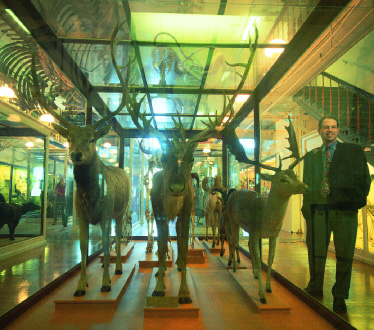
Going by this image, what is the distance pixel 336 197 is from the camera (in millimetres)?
2588

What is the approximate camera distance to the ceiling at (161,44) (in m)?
3.26

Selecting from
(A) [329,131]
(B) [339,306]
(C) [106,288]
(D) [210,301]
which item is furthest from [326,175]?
(C) [106,288]

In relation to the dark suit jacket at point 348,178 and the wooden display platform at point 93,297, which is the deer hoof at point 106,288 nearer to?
the wooden display platform at point 93,297

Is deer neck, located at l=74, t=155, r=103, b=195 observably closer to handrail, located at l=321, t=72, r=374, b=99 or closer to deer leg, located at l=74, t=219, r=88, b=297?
deer leg, located at l=74, t=219, r=88, b=297

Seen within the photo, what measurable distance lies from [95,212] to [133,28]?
7.30 feet

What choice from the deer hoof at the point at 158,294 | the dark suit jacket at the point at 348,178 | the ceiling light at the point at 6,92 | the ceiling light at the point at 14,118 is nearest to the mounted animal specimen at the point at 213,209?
the deer hoof at the point at 158,294

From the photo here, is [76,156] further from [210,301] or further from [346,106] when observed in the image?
[346,106]

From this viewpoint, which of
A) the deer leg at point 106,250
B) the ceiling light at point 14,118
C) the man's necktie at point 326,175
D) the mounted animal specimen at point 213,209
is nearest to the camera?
the man's necktie at point 326,175

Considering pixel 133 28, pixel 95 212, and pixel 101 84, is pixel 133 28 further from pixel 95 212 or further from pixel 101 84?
pixel 95 212

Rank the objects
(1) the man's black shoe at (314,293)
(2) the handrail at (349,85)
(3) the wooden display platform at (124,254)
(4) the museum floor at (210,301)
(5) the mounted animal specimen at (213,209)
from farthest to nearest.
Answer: (5) the mounted animal specimen at (213,209) < (3) the wooden display platform at (124,254) < (1) the man's black shoe at (314,293) < (4) the museum floor at (210,301) < (2) the handrail at (349,85)

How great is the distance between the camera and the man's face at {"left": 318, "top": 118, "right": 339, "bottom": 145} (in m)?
2.70

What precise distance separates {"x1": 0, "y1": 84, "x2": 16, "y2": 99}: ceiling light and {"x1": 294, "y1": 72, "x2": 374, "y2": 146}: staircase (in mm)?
3357

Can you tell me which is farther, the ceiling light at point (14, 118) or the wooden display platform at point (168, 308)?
the ceiling light at point (14, 118)

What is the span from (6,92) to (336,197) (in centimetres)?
363
